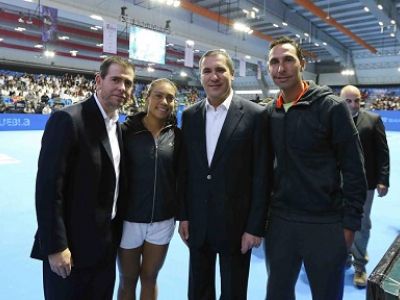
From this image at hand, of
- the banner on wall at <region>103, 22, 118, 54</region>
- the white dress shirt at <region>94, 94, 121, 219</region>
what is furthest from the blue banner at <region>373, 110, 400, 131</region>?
the white dress shirt at <region>94, 94, 121, 219</region>

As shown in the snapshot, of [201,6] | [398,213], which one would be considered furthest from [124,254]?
[201,6]

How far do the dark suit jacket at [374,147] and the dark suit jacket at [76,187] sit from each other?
2.26 metres

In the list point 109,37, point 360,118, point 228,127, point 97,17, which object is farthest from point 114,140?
point 97,17

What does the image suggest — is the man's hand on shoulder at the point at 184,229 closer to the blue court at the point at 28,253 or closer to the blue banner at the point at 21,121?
the blue court at the point at 28,253

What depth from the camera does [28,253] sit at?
3.45 meters

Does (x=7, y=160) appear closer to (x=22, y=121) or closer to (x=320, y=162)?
(x=22, y=121)

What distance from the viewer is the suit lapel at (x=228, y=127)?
6.12 feet

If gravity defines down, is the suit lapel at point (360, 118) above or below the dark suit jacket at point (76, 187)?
above

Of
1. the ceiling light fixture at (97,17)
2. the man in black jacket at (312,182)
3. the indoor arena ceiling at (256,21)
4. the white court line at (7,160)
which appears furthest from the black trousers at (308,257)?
the ceiling light fixture at (97,17)

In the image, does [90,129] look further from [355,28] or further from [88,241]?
[355,28]

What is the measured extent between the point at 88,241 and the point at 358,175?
1.48 m

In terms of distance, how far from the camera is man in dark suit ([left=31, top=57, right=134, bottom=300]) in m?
1.60

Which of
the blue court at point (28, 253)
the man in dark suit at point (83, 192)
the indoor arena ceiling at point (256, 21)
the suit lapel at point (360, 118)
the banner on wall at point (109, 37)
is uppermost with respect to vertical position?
the indoor arena ceiling at point (256, 21)

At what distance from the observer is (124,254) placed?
2037 millimetres
